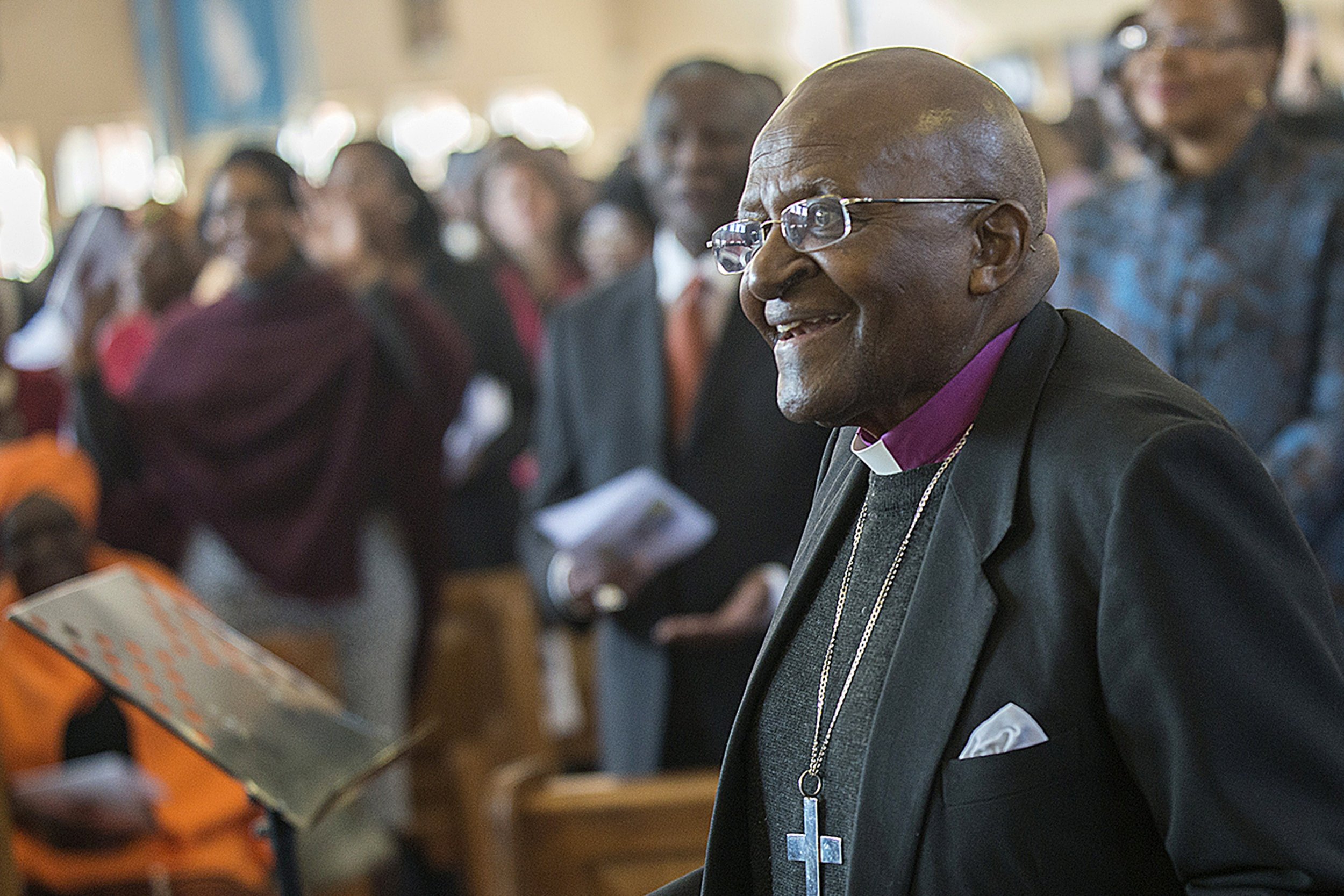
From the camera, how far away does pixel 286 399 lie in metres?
4.21

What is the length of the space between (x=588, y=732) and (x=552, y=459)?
7.54 ft

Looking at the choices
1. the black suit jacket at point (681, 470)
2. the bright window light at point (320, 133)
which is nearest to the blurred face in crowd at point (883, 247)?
the black suit jacket at point (681, 470)

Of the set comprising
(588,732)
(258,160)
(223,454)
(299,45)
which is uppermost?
(299,45)

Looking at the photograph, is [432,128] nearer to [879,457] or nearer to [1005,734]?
[879,457]

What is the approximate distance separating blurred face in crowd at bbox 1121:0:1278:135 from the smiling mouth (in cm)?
177

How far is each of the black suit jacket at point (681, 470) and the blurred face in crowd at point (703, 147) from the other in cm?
19

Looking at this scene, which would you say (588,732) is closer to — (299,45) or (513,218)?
(513,218)

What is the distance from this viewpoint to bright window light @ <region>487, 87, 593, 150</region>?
21.4 m

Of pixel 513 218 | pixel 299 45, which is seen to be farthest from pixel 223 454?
pixel 299 45

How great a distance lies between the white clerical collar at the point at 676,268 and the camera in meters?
3.03

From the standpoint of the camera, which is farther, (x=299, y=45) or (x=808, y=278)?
(x=299, y=45)

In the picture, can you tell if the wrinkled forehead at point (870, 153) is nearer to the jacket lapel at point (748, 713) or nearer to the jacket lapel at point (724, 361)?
the jacket lapel at point (748, 713)

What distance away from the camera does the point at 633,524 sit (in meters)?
2.81

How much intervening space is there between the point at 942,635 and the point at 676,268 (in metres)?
1.89
